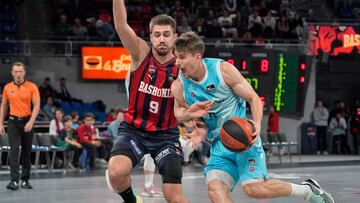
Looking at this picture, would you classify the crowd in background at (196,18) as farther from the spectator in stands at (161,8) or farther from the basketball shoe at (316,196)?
the basketball shoe at (316,196)

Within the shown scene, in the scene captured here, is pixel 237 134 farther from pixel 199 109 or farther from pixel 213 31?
pixel 213 31

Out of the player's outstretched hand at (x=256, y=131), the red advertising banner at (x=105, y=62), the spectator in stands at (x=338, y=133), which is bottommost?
the spectator in stands at (x=338, y=133)

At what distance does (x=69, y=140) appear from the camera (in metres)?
19.6

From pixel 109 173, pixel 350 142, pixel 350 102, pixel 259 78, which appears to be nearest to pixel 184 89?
pixel 109 173

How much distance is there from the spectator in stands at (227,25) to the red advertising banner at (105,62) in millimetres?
3878

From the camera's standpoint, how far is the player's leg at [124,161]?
8.09 meters

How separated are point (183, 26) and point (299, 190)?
19.0 metres

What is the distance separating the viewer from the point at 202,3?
98.2 ft

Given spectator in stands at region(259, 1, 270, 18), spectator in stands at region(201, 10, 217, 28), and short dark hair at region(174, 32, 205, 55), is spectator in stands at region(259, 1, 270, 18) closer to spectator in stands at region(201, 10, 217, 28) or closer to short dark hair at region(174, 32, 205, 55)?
spectator in stands at region(201, 10, 217, 28)

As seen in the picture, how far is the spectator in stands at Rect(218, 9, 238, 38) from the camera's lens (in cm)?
2709

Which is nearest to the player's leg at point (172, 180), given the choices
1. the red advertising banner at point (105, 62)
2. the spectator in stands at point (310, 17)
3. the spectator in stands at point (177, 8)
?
the red advertising banner at point (105, 62)

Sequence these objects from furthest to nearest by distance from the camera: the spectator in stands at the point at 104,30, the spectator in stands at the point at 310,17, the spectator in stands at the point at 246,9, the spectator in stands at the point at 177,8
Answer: the spectator in stands at the point at 310,17 → the spectator in stands at the point at 246,9 → the spectator in stands at the point at 177,8 → the spectator in stands at the point at 104,30

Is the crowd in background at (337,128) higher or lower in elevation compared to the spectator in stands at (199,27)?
lower

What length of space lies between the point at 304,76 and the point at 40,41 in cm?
813
